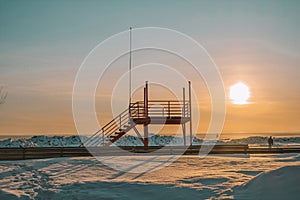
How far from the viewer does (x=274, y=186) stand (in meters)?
11.7

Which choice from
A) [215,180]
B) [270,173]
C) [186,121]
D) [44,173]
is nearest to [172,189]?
[215,180]

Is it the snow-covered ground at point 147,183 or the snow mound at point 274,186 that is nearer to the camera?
the snow mound at point 274,186

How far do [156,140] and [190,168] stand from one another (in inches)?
1910

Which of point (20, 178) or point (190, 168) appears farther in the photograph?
point (190, 168)

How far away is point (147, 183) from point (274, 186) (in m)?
5.02

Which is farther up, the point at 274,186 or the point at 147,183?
the point at 274,186

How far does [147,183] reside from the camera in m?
14.8

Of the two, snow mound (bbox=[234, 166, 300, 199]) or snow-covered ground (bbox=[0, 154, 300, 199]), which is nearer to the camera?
snow mound (bbox=[234, 166, 300, 199])

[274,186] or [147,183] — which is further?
[147,183]

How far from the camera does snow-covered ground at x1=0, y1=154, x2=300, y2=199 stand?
39.6ft

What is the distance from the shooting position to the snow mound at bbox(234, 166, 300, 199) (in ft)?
36.7

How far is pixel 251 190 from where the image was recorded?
40.0 feet

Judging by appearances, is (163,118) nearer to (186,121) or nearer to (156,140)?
(186,121)

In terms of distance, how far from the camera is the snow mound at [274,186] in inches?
440
